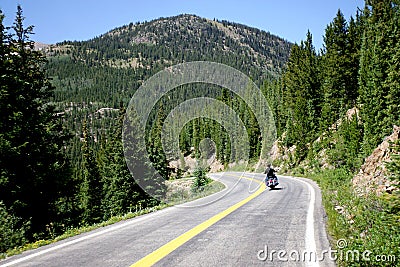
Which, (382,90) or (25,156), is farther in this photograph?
(382,90)

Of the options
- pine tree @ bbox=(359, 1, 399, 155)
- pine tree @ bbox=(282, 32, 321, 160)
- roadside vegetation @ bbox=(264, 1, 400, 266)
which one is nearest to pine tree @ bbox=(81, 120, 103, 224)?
roadside vegetation @ bbox=(264, 1, 400, 266)

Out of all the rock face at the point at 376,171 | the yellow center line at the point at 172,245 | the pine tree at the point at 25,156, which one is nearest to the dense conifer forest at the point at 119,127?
the pine tree at the point at 25,156

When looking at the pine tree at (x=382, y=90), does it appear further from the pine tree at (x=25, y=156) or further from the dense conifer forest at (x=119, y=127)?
the pine tree at (x=25, y=156)

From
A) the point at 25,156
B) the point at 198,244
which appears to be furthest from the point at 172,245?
the point at 25,156

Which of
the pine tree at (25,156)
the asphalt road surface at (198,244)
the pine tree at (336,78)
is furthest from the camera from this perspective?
the pine tree at (336,78)

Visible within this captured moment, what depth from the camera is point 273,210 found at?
11.3 m

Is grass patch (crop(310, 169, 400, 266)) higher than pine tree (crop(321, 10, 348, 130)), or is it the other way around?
pine tree (crop(321, 10, 348, 130))

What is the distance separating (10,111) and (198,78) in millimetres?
12734

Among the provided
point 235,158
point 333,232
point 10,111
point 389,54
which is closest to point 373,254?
point 333,232

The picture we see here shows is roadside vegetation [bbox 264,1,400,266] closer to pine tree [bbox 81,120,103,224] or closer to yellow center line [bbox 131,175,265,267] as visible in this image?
yellow center line [bbox 131,175,265,267]

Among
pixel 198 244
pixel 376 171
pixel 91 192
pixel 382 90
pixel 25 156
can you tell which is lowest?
pixel 91 192

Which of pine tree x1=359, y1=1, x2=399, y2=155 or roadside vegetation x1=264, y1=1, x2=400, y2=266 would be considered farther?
pine tree x1=359, y1=1, x2=399, y2=155

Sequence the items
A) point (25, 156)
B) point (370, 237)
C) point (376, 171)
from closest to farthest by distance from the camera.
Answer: point (370, 237)
point (376, 171)
point (25, 156)

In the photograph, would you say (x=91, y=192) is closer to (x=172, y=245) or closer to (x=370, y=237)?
(x=172, y=245)
